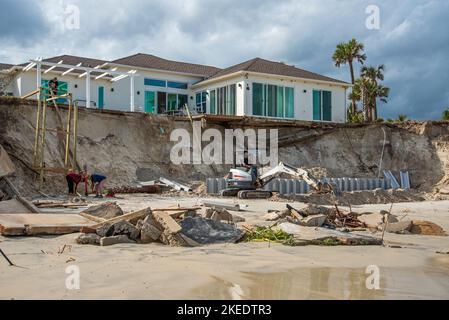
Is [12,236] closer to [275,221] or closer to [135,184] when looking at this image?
[275,221]

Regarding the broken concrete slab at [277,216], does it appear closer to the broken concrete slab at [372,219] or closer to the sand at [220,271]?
the broken concrete slab at [372,219]

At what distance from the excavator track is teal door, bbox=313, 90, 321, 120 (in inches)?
572

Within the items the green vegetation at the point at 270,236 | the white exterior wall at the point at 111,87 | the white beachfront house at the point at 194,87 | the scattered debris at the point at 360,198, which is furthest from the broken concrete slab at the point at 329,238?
the white exterior wall at the point at 111,87

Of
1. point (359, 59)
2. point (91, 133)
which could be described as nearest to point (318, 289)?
point (91, 133)

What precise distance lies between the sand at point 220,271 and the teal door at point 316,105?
25.9m

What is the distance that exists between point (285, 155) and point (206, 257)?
24.0 metres

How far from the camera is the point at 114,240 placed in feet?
30.0

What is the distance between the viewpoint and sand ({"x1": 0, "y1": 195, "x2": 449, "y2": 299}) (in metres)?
5.61

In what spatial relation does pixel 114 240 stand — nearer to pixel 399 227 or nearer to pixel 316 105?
pixel 399 227

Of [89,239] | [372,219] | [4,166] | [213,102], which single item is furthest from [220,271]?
[213,102]

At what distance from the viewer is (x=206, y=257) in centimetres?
794

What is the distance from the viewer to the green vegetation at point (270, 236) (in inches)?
382

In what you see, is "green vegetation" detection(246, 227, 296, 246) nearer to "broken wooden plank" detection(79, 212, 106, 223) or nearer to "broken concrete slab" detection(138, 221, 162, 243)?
"broken concrete slab" detection(138, 221, 162, 243)

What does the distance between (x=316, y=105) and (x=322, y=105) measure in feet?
1.69
